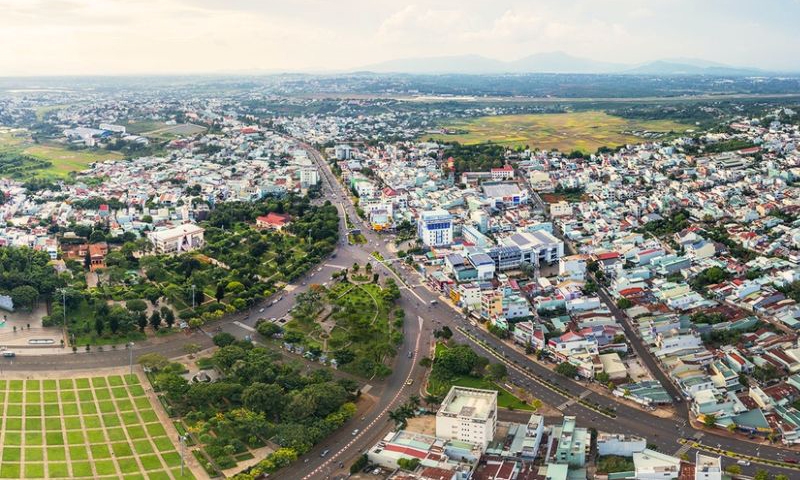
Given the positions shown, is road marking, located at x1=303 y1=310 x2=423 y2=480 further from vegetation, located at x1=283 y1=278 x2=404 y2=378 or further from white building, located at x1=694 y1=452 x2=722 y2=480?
white building, located at x1=694 y1=452 x2=722 y2=480

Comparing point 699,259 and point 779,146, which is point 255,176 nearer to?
point 699,259

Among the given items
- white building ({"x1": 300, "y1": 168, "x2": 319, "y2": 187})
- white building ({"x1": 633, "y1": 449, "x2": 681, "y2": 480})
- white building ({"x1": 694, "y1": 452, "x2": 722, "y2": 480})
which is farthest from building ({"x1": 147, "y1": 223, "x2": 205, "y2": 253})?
white building ({"x1": 694, "y1": 452, "x2": 722, "y2": 480})

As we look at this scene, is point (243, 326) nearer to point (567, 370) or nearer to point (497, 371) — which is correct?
point (497, 371)

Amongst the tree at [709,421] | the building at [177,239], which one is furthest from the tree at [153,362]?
the tree at [709,421]

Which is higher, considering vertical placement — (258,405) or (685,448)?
(258,405)

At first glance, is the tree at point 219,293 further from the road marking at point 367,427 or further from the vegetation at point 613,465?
the vegetation at point 613,465

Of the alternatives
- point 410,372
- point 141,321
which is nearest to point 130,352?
point 141,321

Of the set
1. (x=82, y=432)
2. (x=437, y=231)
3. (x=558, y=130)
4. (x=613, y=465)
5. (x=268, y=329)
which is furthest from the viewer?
(x=558, y=130)
